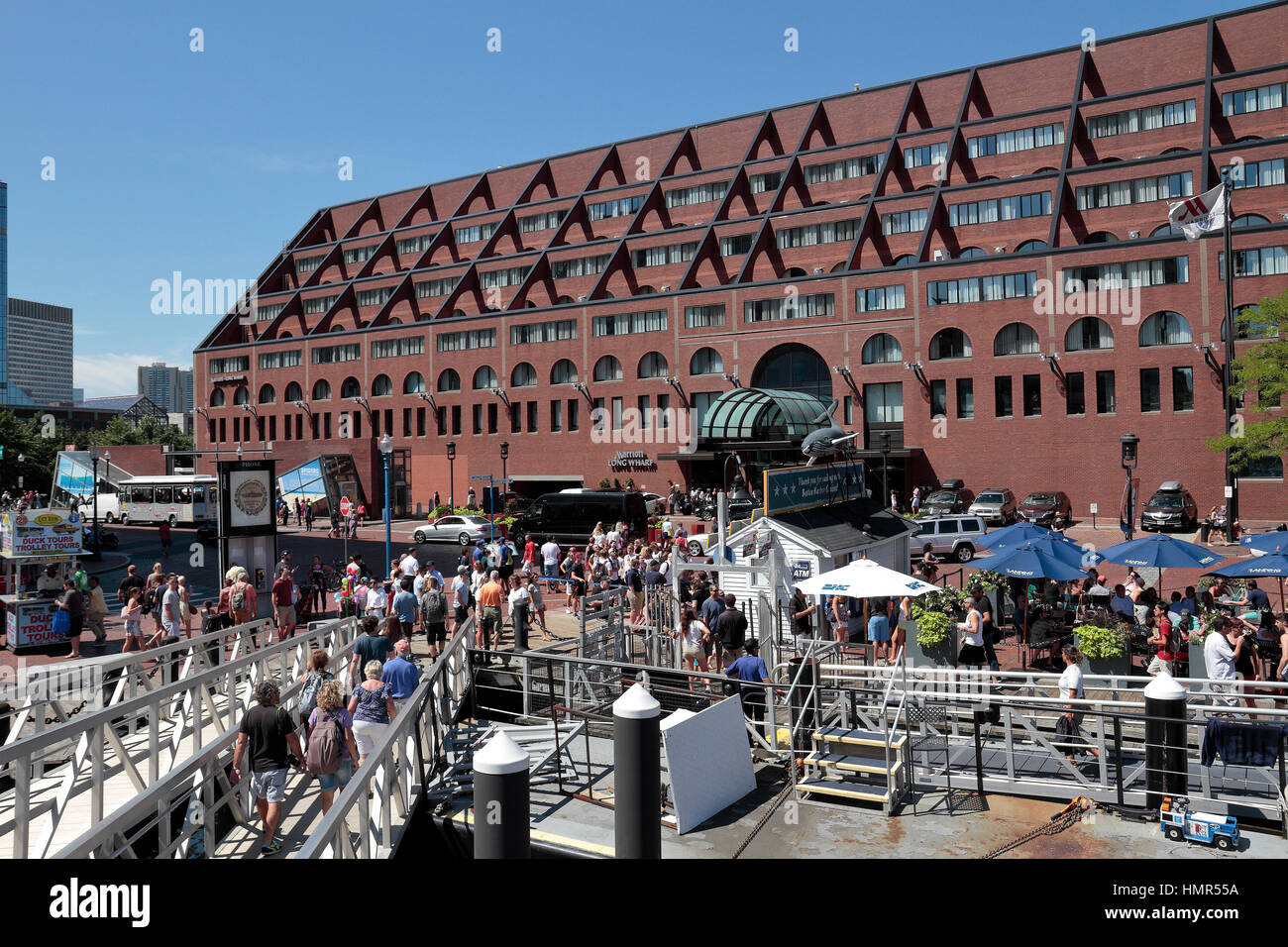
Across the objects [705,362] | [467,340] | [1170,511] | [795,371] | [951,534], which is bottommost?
[951,534]

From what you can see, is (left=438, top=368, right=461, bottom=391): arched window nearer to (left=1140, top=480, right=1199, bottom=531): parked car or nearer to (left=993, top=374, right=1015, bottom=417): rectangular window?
(left=993, top=374, right=1015, bottom=417): rectangular window

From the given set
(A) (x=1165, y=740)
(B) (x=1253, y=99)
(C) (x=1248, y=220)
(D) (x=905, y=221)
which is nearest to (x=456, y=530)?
(D) (x=905, y=221)

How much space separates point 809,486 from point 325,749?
1210 centimetres

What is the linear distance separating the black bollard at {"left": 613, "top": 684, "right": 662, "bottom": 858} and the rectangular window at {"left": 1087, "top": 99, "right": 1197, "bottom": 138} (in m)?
58.2

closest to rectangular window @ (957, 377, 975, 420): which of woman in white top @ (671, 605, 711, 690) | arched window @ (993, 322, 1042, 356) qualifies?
arched window @ (993, 322, 1042, 356)

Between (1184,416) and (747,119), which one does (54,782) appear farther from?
(747,119)

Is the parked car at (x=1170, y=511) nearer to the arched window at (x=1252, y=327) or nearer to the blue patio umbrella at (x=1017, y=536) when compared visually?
the arched window at (x=1252, y=327)

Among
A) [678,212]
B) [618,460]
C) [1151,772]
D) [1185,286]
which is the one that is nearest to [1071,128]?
[1185,286]

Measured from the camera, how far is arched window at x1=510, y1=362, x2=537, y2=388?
209ft

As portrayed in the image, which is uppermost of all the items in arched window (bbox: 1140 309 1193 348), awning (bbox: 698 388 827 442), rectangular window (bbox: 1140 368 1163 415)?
arched window (bbox: 1140 309 1193 348)

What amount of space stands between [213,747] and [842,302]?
48775 mm

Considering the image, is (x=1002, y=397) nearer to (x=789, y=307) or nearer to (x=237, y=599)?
(x=789, y=307)

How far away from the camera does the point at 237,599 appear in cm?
1756
